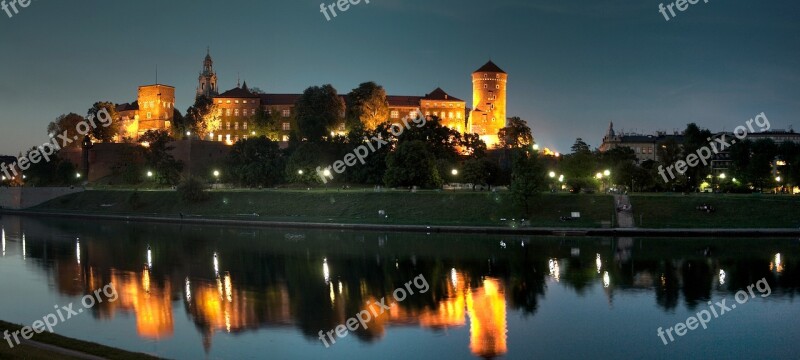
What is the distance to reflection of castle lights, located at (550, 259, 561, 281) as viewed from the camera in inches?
815

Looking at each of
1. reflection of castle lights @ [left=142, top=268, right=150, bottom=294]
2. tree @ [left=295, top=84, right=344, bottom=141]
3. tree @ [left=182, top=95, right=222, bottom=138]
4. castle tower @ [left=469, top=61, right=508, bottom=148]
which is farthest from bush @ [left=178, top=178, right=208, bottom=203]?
castle tower @ [left=469, top=61, right=508, bottom=148]

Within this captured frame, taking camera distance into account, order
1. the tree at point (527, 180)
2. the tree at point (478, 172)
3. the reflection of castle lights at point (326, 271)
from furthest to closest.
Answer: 1. the tree at point (478, 172)
2. the tree at point (527, 180)
3. the reflection of castle lights at point (326, 271)

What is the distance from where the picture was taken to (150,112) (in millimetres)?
79750

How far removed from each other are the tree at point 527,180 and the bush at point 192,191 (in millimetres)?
20825

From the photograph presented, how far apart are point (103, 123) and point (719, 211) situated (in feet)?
190

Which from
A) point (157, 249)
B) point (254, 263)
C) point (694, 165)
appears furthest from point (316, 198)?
point (694, 165)

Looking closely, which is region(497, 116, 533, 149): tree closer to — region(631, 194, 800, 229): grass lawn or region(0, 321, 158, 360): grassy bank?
region(631, 194, 800, 229): grass lawn

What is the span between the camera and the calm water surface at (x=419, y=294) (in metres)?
13.0

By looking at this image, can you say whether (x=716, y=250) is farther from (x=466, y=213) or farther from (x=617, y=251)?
(x=466, y=213)

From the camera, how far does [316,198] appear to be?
4316 centimetres

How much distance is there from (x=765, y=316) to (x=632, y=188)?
32.6 meters

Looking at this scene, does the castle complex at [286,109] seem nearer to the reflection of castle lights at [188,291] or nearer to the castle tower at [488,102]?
the castle tower at [488,102]

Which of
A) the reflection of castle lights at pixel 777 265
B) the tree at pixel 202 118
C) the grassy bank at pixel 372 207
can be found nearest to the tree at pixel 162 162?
the tree at pixel 202 118

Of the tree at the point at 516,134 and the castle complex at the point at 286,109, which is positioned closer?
the tree at the point at 516,134
